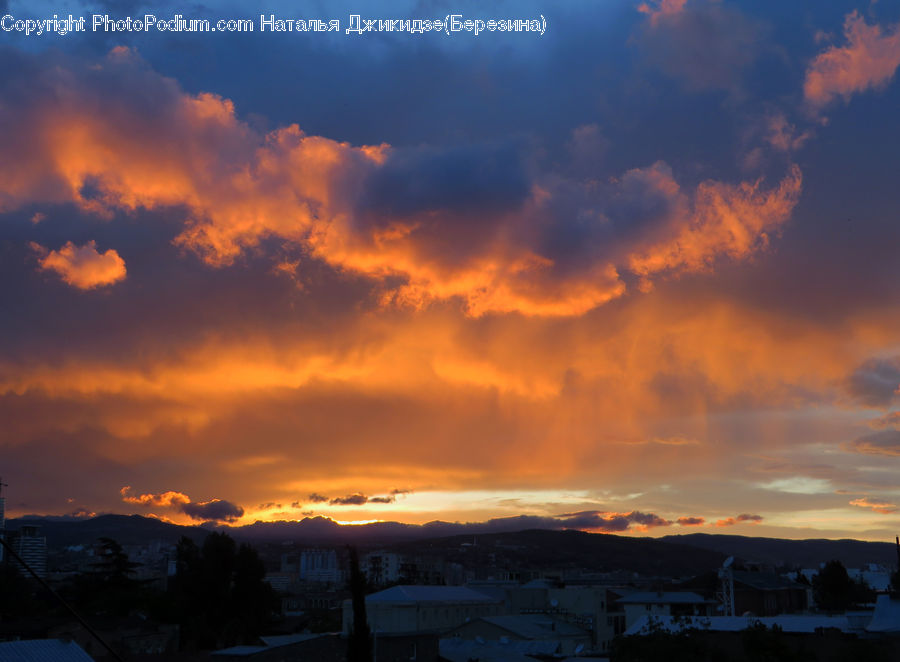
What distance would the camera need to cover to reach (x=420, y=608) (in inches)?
2785

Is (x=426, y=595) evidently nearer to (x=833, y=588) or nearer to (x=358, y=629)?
(x=358, y=629)

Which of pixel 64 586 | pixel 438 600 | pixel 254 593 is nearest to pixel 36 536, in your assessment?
pixel 64 586

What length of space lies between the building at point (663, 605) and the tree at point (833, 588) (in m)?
16.0

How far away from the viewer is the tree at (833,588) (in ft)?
284

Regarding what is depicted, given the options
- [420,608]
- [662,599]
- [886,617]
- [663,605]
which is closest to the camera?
[886,617]

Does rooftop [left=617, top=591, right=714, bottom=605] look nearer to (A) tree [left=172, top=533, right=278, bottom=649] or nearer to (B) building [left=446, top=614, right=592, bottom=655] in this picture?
(B) building [left=446, top=614, right=592, bottom=655]

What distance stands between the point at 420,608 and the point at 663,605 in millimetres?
21988

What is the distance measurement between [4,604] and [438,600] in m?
42.3

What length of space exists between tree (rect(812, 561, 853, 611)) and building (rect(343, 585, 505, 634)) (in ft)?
120

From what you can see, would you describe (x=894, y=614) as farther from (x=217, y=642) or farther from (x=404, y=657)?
(x=217, y=642)

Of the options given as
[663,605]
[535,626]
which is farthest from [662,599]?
[535,626]

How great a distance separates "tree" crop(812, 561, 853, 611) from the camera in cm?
8669

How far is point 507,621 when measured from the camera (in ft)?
222

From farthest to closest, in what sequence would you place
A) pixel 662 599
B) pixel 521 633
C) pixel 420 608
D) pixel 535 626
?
pixel 662 599, pixel 420 608, pixel 535 626, pixel 521 633
